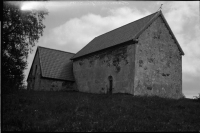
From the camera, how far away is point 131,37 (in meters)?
23.2

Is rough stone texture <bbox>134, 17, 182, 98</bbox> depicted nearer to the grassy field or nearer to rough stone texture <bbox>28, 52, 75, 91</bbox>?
the grassy field

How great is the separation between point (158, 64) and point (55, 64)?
52.2 ft

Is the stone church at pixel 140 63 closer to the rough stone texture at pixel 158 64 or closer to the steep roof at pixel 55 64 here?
the rough stone texture at pixel 158 64

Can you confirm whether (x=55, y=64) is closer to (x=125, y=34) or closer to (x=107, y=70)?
(x=107, y=70)

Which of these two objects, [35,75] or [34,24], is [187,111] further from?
[35,75]

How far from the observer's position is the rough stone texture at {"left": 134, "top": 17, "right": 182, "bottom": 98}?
22.4m

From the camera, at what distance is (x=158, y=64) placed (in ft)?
77.3

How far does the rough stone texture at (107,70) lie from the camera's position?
2277 centimetres

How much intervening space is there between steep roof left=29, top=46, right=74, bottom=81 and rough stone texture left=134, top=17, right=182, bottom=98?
12.8m

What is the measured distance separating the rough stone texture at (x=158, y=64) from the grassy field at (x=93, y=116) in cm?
511

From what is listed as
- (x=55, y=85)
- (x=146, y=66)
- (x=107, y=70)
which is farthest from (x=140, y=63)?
(x=55, y=85)

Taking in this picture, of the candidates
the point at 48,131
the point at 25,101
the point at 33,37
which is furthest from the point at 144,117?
the point at 33,37

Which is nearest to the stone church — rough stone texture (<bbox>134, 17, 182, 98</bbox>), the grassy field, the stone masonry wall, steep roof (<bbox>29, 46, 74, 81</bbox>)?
rough stone texture (<bbox>134, 17, 182, 98</bbox>)

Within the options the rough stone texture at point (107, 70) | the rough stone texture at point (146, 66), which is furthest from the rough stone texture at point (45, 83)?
the rough stone texture at point (146, 66)
